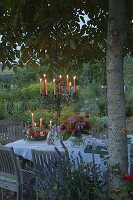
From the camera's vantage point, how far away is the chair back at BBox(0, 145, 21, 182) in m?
4.70

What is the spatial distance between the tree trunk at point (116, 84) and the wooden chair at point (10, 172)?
136 centimetres

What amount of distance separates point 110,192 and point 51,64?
1.55 m

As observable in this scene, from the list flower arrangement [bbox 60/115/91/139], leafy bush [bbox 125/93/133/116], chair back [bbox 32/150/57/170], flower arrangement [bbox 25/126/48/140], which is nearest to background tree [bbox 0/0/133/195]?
flower arrangement [bbox 60/115/91/139]

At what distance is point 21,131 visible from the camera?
7.62m

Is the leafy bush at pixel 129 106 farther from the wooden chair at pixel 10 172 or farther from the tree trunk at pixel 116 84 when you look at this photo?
the tree trunk at pixel 116 84

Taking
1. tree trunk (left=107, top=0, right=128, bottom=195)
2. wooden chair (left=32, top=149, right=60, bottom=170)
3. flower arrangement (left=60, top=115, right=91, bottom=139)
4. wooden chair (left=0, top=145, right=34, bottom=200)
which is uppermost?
tree trunk (left=107, top=0, right=128, bottom=195)

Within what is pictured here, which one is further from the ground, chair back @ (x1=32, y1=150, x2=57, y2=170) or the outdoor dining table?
chair back @ (x1=32, y1=150, x2=57, y2=170)

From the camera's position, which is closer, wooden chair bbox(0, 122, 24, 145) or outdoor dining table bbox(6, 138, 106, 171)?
outdoor dining table bbox(6, 138, 106, 171)

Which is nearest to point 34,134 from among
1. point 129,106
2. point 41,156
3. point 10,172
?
point 10,172

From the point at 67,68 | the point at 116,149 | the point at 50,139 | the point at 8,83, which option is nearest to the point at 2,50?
the point at 67,68

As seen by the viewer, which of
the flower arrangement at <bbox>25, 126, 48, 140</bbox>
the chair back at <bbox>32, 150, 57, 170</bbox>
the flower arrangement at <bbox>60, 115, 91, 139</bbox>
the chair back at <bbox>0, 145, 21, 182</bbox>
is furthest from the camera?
the flower arrangement at <bbox>25, 126, 48, 140</bbox>

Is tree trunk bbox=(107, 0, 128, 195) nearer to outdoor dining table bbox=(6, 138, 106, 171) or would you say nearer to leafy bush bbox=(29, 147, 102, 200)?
leafy bush bbox=(29, 147, 102, 200)

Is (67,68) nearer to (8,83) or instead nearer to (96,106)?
(96,106)

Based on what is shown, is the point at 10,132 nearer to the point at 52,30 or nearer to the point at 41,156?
the point at 41,156
